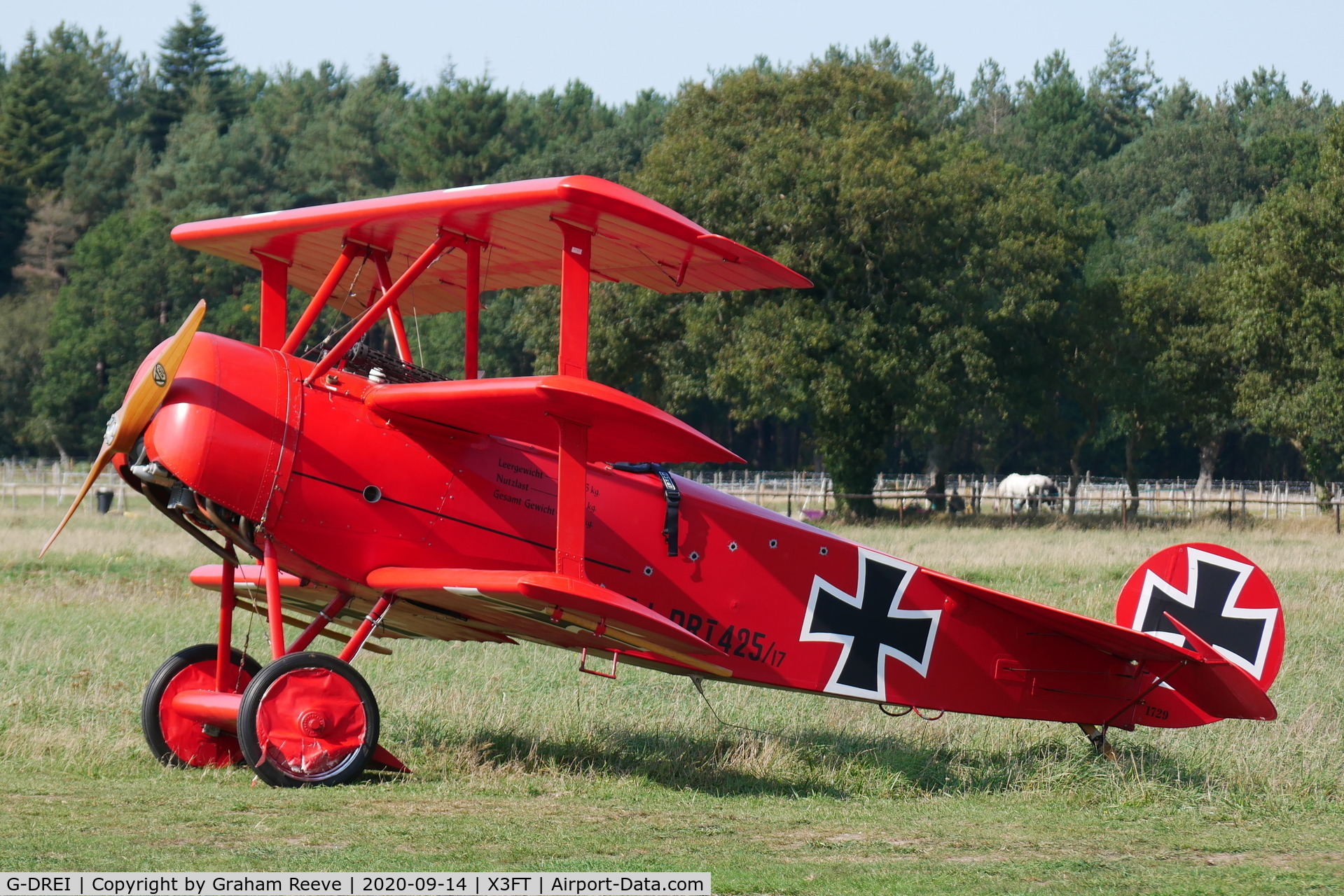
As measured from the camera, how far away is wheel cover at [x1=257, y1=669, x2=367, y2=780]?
8008 mm

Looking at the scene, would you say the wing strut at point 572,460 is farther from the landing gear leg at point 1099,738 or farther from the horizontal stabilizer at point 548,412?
the landing gear leg at point 1099,738

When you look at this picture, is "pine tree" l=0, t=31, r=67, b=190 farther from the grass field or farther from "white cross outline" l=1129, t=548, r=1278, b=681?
Result: "white cross outline" l=1129, t=548, r=1278, b=681

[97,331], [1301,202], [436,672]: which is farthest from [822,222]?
[97,331]

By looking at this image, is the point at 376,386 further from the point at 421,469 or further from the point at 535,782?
the point at 535,782

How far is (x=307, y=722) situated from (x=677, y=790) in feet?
8.26

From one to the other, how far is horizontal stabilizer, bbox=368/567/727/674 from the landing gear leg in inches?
131

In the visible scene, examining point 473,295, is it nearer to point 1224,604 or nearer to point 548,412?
point 548,412

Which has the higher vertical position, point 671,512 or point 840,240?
point 840,240

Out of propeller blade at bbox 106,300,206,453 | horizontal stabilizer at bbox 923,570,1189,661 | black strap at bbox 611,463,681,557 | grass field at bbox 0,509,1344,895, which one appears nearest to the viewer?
grass field at bbox 0,509,1344,895

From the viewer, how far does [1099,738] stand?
985 cm

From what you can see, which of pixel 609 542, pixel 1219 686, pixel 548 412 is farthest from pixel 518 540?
pixel 1219 686

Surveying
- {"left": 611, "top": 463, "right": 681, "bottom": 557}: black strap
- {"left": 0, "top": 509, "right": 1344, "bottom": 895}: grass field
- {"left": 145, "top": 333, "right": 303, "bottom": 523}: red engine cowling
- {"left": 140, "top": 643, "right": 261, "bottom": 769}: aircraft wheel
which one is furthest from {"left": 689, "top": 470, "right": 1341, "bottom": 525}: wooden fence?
{"left": 145, "top": 333, "right": 303, "bottom": 523}: red engine cowling

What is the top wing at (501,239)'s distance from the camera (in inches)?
320

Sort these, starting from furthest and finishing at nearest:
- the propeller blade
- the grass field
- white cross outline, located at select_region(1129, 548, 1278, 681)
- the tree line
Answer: the tree line, white cross outline, located at select_region(1129, 548, 1278, 681), the propeller blade, the grass field
